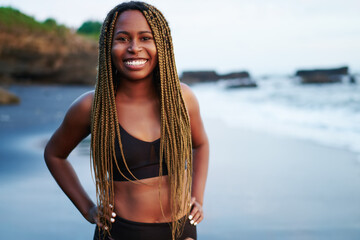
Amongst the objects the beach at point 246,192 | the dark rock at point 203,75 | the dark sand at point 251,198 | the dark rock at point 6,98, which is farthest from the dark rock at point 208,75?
the dark sand at point 251,198

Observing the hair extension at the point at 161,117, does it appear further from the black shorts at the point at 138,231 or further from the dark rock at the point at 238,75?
the dark rock at the point at 238,75

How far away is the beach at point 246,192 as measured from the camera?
3.63m

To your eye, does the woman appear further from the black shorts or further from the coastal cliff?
the coastal cliff

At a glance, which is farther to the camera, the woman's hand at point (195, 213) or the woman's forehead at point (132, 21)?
the woman's hand at point (195, 213)

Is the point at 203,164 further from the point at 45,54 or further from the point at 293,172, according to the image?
the point at 45,54

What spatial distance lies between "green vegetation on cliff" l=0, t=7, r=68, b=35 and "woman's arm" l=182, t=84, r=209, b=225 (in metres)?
21.6

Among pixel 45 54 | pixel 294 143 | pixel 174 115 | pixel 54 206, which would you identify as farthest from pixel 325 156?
pixel 45 54

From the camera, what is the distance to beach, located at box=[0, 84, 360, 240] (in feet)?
11.9

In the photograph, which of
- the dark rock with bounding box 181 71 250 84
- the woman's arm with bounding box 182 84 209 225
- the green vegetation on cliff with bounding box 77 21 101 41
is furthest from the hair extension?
the dark rock with bounding box 181 71 250 84

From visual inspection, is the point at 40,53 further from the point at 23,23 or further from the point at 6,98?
the point at 6,98

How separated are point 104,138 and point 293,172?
411cm

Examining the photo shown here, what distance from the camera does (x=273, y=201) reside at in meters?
4.39

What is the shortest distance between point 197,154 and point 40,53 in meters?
21.6

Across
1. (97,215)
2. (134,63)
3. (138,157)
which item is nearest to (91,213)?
(97,215)
